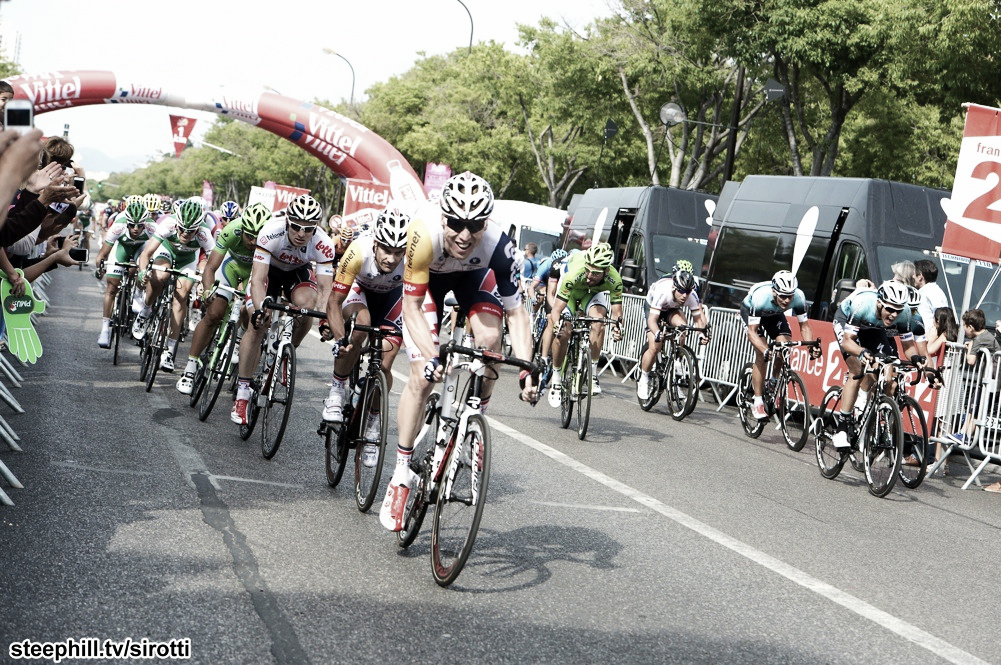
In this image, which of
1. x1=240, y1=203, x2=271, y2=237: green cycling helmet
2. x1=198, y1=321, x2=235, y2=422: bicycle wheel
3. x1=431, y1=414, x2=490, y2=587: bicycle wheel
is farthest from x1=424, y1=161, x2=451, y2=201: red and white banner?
x1=431, y1=414, x2=490, y2=587: bicycle wheel

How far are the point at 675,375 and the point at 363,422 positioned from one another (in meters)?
7.22

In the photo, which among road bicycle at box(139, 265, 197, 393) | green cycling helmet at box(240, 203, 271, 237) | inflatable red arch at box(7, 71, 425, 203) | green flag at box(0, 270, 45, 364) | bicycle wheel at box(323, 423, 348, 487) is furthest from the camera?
inflatable red arch at box(7, 71, 425, 203)

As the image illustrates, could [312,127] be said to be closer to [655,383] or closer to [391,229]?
[655,383]

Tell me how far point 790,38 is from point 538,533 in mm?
20211

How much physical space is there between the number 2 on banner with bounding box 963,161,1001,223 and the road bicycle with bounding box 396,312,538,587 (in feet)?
26.3

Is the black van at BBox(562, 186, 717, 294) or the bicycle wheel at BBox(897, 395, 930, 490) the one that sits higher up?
the black van at BBox(562, 186, 717, 294)

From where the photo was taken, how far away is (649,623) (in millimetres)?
5238

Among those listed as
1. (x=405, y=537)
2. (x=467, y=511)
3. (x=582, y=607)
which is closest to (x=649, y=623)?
(x=582, y=607)

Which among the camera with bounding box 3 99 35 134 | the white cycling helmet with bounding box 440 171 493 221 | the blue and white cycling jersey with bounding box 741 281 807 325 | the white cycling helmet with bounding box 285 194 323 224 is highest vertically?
the camera with bounding box 3 99 35 134

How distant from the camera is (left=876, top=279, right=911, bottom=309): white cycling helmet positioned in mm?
9883

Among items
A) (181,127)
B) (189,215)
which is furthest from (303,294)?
(181,127)

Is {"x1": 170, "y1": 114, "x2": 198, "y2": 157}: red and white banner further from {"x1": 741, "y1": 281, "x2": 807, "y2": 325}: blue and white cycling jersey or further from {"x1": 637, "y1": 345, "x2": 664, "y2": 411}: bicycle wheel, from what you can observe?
{"x1": 741, "y1": 281, "x2": 807, "y2": 325}: blue and white cycling jersey

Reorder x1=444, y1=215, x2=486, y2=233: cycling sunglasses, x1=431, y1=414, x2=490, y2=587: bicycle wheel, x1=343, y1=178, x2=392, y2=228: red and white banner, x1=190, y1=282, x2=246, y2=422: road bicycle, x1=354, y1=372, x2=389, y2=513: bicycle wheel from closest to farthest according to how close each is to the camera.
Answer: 1. x1=431, y1=414, x2=490, y2=587: bicycle wheel
2. x1=444, y1=215, x2=486, y2=233: cycling sunglasses
3. x1=354, y1=372, x2=389, y2=513: bicycle wheel
4. x1=190, y1=282, x2=246, y2=422: road bicycle
5. x1=343, y1=178, x2=392, y2=228: red and white banner

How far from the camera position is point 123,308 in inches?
539
